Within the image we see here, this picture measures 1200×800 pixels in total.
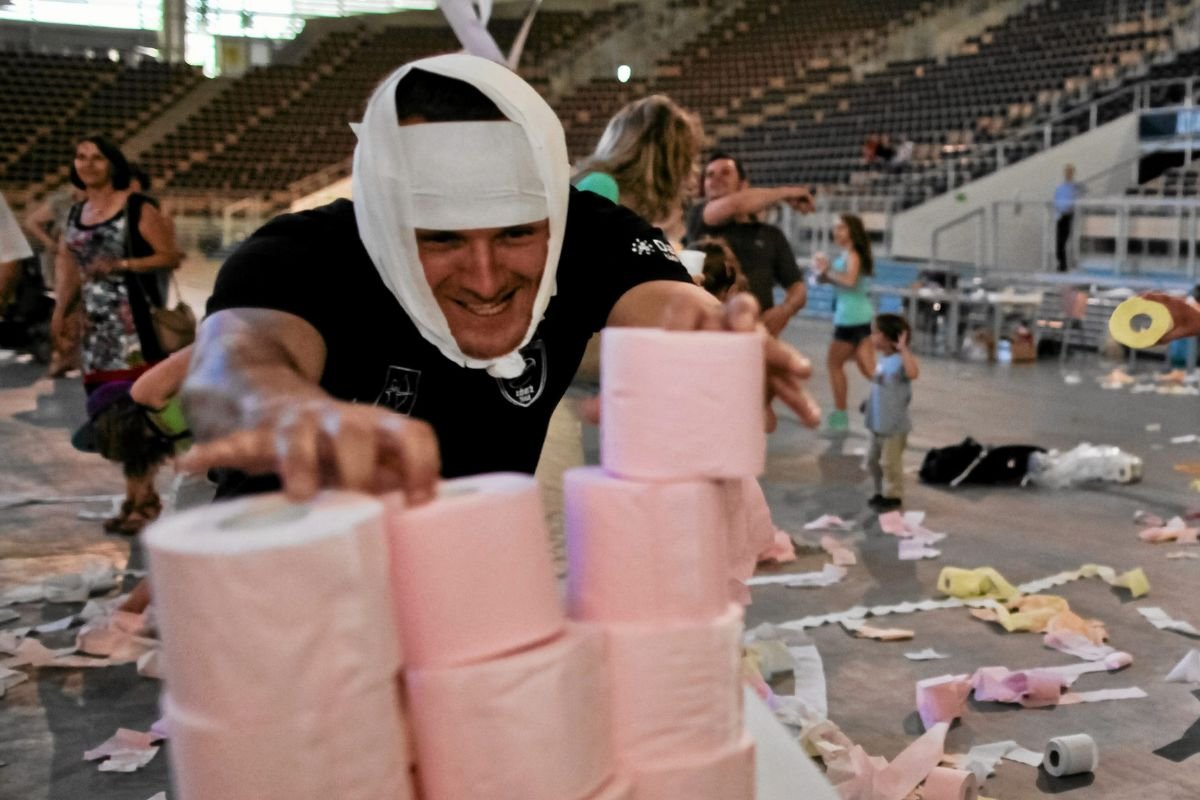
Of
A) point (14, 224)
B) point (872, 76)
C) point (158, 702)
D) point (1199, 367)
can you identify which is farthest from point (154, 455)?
point (872, 76)

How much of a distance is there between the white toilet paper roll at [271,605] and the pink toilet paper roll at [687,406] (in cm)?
34

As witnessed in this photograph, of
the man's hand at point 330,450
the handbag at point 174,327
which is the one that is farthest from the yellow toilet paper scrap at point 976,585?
the man's hand at point 330,450

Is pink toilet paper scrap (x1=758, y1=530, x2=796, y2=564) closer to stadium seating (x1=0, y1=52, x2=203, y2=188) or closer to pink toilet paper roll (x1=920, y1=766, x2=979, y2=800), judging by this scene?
pink toilet paper roll (x1=920, y1=766, x2=979, y2=800)

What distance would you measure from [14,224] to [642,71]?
26.3m

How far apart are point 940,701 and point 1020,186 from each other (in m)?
A: 14.8

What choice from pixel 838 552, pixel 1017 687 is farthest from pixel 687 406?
pixel 838 552

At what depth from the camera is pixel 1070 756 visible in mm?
3160

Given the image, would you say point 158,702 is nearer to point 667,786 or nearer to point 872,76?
point 667,786

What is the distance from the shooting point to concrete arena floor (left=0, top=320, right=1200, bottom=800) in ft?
10.8

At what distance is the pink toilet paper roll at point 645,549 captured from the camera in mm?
1273

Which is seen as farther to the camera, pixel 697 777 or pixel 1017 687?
pixel 1017 687

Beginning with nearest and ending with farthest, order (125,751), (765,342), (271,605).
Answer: (271,605), (765,342), (125,751)

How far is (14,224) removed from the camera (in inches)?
197

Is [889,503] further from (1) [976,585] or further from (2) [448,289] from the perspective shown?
(2) [448,289]
